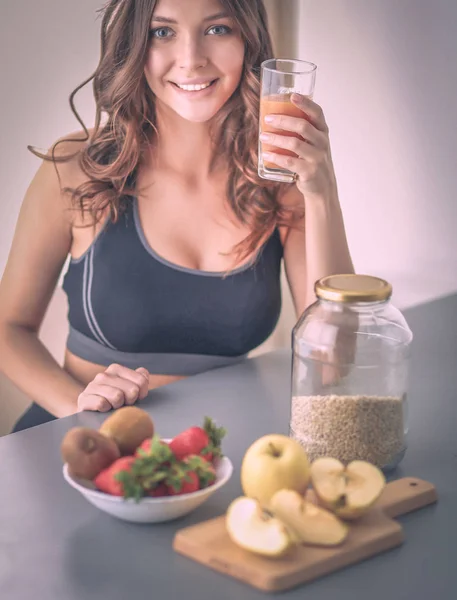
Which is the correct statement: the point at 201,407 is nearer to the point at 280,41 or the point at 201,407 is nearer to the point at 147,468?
the point at 147,468

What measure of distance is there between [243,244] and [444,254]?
725 millimetres

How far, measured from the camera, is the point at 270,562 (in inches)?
37.3

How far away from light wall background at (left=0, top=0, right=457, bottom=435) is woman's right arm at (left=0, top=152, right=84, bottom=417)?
0.48m

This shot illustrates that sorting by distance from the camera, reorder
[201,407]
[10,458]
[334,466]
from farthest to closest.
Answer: [201,407]
[10,458]
[334,466]

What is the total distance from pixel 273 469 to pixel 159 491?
132mm

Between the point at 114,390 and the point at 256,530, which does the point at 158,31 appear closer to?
the point at 114,390

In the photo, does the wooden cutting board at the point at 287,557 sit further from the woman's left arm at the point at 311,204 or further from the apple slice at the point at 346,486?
the woman's left arm at the point at 311,204

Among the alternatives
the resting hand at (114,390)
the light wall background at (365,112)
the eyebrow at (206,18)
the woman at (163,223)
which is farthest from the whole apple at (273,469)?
the light wall background at (365,112)

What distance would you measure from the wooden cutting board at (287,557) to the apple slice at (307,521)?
1 centimetres

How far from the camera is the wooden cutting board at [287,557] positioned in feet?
3.06

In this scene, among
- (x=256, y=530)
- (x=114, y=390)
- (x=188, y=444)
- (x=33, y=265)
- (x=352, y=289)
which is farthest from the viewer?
(x=33, y=265)

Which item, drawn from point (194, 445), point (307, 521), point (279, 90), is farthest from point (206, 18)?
point (307, 521)

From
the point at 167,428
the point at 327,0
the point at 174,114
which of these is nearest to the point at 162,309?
the point at 174,114

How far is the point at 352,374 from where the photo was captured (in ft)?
4.03
